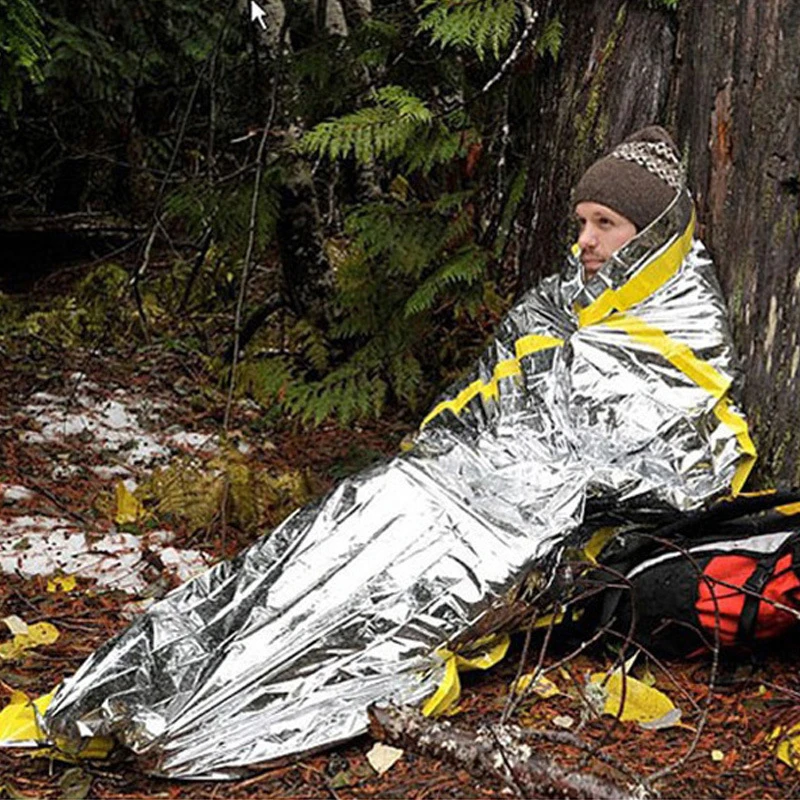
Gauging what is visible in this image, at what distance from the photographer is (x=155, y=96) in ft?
27.1

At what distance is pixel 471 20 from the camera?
4.00 metres

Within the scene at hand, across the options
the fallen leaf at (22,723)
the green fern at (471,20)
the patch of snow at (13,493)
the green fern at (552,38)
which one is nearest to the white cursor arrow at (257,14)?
the green fern at (471,20)

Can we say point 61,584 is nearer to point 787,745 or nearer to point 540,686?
point 540,686

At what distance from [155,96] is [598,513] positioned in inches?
238

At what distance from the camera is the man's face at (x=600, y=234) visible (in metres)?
3.47

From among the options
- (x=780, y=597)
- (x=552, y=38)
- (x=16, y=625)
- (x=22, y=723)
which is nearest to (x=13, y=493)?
(x=16, y=625)

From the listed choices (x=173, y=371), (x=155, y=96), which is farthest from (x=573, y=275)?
(x=155, y=96)

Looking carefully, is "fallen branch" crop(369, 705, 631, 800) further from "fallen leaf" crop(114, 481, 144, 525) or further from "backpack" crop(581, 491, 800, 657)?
"fallen leaf" crop(114, 481, 144, 525)

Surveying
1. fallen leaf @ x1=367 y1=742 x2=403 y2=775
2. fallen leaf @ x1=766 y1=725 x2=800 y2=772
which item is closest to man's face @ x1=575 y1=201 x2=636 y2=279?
fallen leaf @ x1=766 y1=725 x2=800 y2=772

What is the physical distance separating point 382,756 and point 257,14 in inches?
138

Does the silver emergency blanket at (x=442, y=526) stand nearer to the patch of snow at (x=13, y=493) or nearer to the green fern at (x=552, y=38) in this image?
the green fern at (x=552, y=38)

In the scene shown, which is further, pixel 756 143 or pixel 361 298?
pixel 361 298

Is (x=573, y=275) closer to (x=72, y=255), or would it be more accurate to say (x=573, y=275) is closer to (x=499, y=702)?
(x=499, y=702)

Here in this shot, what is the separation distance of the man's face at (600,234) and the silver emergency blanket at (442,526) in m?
0.08
